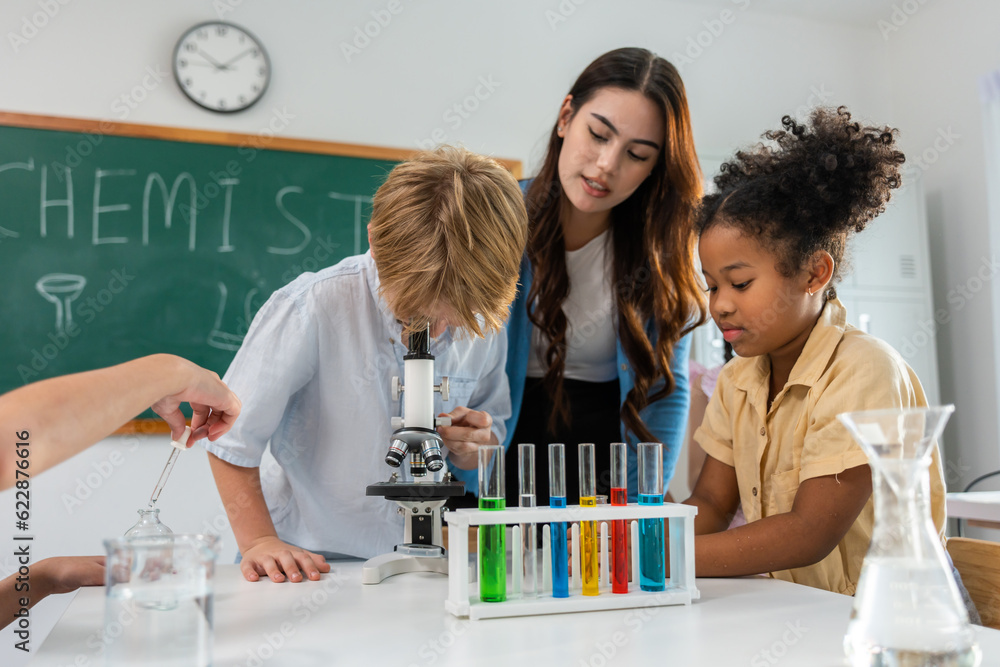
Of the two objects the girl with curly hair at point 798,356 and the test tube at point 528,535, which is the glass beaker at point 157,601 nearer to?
the test tube at point 528,535

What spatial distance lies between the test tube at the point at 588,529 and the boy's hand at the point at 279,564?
0.39m

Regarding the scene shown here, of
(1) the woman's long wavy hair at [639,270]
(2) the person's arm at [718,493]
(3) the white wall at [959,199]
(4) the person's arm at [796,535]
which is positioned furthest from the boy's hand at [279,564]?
(3) the white wall at [959,199]

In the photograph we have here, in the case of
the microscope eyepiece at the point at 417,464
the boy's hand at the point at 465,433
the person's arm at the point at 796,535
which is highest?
the boy's hand at the point at 465,433

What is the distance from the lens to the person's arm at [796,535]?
1.15 m

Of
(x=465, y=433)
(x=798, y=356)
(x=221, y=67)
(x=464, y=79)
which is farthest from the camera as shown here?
(x=464, y=79)

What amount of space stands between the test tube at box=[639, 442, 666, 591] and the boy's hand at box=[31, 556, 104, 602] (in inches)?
29.6

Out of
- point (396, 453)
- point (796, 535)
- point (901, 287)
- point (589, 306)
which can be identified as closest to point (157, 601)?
point (396, 453)

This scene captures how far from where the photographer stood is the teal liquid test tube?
0.95m

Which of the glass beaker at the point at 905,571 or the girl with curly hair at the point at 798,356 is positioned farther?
the girl with curly hair at the point at 798,356

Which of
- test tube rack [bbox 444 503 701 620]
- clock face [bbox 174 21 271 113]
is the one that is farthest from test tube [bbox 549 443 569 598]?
clock face [bbox 174 21 271 113]

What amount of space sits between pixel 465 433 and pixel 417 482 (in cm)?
21

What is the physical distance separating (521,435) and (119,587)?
51.2 inches

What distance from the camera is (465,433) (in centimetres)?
129

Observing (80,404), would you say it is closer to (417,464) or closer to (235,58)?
(417,464)
